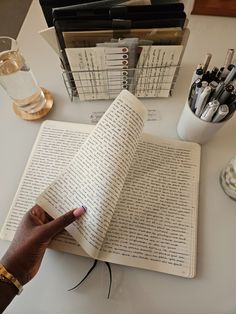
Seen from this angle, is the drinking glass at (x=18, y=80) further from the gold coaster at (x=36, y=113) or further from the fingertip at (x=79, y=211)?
the fingertip at (x=79, y=211)

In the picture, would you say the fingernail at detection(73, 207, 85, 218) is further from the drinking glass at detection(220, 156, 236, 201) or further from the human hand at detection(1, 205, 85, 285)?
the drinking glass at detection(220, 156, 236, 201)

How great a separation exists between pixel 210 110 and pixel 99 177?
0.21 m

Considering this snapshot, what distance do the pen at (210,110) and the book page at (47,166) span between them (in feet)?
0.76

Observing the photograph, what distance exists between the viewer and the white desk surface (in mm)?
356

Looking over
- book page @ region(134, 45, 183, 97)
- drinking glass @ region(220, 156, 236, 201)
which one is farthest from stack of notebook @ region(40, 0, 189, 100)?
drinking glass @ region(220, 156, 236, 201)

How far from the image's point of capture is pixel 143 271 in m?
0.38

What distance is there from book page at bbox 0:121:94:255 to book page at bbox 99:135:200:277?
0.08 meters

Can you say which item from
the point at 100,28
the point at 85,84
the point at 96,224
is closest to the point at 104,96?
the point at 85,84

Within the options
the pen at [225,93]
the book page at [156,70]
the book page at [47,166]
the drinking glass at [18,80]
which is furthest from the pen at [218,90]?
the drinking glass at [18,80]

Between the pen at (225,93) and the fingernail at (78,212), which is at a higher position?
the pen at (225,93)

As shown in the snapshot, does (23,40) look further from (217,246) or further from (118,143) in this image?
(217,246)

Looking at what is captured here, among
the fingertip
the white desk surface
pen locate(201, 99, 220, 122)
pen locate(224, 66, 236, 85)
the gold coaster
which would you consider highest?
pen locate(224, 66, 236, 85)

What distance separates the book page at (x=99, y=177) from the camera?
1.22 feet

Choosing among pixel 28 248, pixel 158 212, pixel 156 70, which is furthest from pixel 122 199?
pixel 156 70
